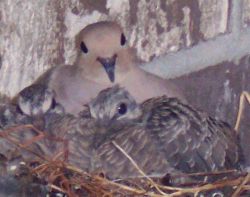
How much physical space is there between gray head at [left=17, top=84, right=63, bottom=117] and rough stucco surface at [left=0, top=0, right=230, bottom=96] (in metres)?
0.37

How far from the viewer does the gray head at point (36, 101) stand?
364 cm

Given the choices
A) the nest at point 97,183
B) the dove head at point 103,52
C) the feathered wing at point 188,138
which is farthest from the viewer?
the dove head at point 103,52

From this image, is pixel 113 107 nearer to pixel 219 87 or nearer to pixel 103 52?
pixel 103 52

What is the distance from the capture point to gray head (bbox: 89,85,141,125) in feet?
11.8

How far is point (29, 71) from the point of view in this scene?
411 centimetres

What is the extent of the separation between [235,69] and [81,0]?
0.69 meters

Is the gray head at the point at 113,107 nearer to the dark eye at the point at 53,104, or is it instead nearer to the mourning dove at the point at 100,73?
the dark eye at the point at 53,104

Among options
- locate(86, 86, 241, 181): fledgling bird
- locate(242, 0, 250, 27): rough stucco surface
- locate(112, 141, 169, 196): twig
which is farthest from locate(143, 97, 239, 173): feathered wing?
locate(242, 0, 250, 27): rough stucco surface

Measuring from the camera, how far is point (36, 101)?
3648 mm

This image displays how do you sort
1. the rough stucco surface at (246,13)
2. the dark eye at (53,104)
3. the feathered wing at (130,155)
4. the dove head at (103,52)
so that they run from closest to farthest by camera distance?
the feathered wing at (130,155) < the dark eye at (53,104) < the dove head at (103,52) < the rough stucco surface at (246,13)

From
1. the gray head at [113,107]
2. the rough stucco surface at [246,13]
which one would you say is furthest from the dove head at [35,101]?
the rough stucco surface at [246,13]

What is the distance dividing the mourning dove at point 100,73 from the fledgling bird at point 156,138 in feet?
1.13

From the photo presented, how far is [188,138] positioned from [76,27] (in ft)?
2.44

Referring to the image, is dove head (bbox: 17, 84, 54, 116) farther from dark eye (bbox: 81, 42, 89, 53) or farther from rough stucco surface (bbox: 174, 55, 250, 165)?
rough stucco surface (bbox: 174, 55, 250, 165)
